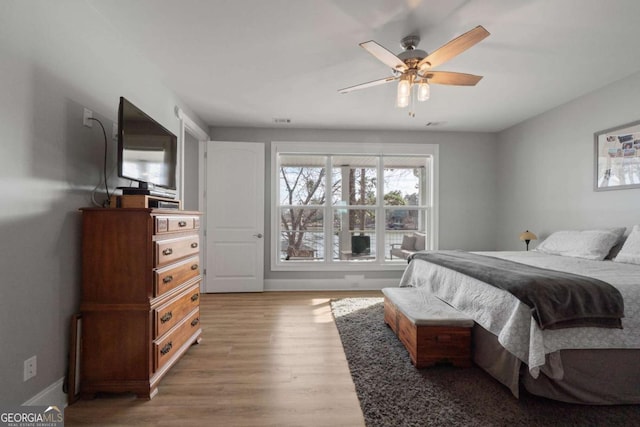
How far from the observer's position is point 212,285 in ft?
13.5

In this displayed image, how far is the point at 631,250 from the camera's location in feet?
7.79

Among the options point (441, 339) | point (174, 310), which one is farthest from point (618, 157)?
point (174, 310)

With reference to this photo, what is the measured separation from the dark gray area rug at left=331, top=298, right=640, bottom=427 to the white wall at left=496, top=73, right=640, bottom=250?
2.17m

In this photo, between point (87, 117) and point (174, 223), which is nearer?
point (87, 117)

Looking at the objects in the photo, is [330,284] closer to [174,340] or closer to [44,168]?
[174,340]

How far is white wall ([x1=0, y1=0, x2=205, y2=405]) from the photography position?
1349 mm

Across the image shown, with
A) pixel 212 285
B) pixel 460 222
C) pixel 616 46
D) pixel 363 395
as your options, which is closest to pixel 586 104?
pixel 616 46

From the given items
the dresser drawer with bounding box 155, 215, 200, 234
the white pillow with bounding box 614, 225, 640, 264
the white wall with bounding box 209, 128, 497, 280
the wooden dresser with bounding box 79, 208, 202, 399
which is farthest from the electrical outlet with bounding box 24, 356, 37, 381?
the white pillow with bounding box 614, 225, 640, 264

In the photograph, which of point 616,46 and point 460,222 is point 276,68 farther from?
point 460,222

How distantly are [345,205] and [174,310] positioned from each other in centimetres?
300

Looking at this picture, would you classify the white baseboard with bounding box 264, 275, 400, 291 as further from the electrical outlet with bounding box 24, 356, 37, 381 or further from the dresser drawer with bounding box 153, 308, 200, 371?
the electrical outlet with bounding box 24, 356, 37, 381

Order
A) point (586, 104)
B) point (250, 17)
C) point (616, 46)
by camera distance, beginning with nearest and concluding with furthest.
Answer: point (250, 17)
point (616, 46)
point (586, 104)

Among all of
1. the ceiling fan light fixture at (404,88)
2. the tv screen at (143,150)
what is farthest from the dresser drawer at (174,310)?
the ceiling fan light fixture at (404,88)

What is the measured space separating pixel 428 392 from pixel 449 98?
2.97m
